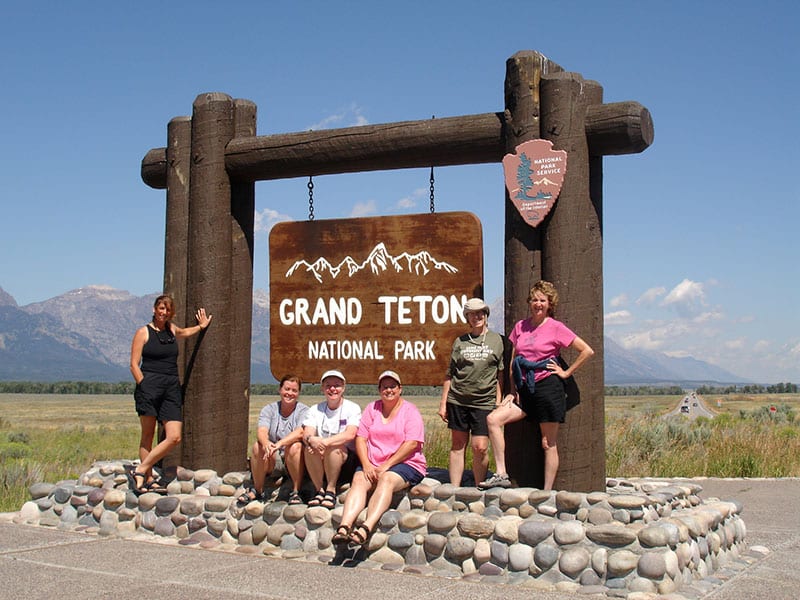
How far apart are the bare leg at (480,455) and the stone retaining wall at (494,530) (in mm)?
252

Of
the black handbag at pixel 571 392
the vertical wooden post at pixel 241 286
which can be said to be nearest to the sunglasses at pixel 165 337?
the vertical wooden post at pixel 241 286

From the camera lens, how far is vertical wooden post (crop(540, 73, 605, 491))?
7.15m

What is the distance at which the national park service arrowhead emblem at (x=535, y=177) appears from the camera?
724 cm

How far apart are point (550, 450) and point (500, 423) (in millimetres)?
445

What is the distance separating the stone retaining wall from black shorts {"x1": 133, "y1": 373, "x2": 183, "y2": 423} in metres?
0.63

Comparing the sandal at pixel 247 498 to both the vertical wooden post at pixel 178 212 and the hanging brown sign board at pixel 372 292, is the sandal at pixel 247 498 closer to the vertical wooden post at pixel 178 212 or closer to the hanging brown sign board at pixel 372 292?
the hanging brown sign board at pixel 372 292

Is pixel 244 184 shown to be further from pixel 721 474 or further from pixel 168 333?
pixel 721 474

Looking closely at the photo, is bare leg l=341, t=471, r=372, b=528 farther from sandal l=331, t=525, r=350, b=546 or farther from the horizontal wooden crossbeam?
the horizontal wooden crossbeam

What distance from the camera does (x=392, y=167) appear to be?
8.27 m

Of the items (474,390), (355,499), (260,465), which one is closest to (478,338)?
(474,390)

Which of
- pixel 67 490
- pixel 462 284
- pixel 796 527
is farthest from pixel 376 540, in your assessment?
pixel 796 527

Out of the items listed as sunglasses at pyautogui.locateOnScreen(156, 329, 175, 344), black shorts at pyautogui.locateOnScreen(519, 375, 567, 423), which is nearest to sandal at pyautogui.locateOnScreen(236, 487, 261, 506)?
sunglasses at pyautogui.locateOnScreen(156, 329, 175, 344)

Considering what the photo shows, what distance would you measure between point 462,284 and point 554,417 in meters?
1.64

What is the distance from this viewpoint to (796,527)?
8867mm
